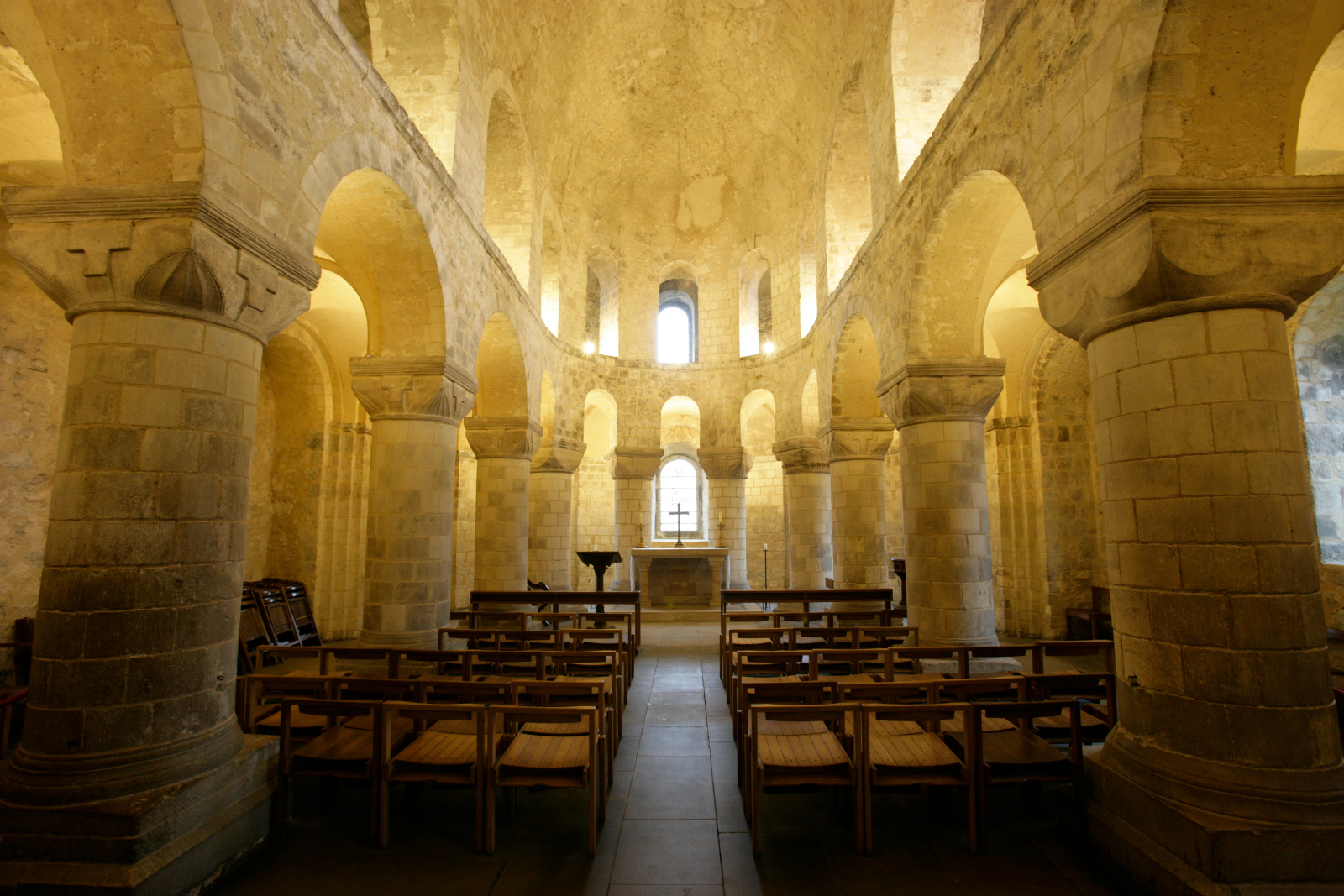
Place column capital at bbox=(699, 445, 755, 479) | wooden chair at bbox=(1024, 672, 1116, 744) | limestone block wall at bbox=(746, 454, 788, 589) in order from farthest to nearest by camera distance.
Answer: limestone block wall at bbox=(746, 454, 788, 589) < column capital at bbox=(699, 445, 755, 479) < wooden chair at bbox=(1024, 672, 1116, 744)

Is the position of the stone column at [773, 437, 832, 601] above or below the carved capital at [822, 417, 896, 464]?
below

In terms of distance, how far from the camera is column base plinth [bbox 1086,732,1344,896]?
284cm

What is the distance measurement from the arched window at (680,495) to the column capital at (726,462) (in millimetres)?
4357

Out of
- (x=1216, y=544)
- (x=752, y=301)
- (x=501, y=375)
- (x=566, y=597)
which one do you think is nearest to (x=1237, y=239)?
(x=1216, y=544)

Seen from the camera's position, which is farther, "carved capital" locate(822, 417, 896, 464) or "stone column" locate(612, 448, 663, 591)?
"stone column" locate(612, 448, 663, 591)

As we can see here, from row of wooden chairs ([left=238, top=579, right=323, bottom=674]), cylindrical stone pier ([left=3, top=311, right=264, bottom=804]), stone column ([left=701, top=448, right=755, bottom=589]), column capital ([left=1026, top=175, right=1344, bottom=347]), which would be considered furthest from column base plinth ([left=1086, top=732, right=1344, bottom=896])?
stone column ([left=701, top=448, right=755, bottom=589])

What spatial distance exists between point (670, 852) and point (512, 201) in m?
10.6

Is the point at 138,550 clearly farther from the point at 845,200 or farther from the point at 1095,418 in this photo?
the point at 845,200

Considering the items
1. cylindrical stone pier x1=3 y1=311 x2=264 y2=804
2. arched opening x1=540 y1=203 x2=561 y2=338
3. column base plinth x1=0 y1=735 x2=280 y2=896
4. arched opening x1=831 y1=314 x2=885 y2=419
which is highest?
arched opening x1=540 y1=203 x2=561 y2=338

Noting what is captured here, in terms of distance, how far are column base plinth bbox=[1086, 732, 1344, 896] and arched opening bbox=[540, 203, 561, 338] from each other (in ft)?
39.9

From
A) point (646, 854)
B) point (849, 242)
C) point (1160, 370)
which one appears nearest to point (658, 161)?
point (849, 242)

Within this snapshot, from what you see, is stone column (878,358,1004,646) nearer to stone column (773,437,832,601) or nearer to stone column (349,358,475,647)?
stone column (349,358,475,647)

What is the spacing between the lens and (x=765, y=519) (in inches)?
739

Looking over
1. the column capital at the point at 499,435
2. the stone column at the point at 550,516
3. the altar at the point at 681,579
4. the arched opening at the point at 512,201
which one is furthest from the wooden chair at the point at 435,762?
the altar at the point at 681,579
